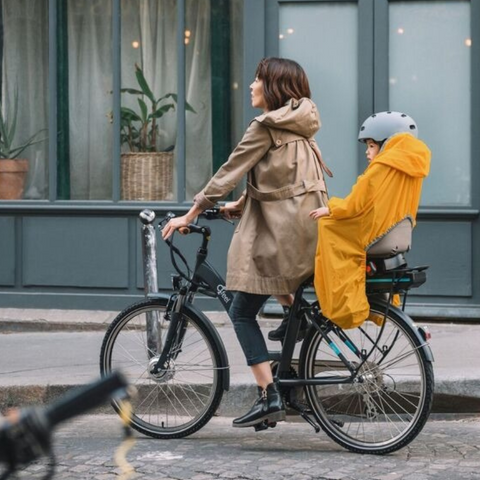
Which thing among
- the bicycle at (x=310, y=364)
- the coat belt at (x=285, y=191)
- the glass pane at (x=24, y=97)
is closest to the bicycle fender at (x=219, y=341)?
the bicycle at (x=310, y=364)

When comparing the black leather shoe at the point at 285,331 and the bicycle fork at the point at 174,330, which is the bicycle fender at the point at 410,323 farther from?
the bicycle fork at the point at 174,330

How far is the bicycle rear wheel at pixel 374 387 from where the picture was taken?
454 centimetres

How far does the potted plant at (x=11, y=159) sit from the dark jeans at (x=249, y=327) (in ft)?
15.7

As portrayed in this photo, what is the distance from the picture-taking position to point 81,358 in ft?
23.7

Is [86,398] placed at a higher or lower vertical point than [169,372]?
higher

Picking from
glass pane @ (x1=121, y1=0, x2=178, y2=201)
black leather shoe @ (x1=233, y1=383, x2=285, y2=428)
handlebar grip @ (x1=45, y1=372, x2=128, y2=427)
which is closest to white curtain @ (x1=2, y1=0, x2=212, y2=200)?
glass pane @ (x1=121, y1=0, x2=178, y2=201)

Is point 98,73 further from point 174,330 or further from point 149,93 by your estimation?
point 174,330

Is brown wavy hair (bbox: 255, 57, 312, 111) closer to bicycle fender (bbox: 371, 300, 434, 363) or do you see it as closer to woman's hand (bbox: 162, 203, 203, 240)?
woman's hand (bbox: 162, 203, 203, 240)

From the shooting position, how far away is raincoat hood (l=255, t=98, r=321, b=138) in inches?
184

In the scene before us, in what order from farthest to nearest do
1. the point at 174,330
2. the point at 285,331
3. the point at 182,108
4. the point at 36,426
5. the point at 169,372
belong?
the point at 182,108 → the point at 169,372 → the point at 174,330 → the point at 285,331 → the point at 36,426

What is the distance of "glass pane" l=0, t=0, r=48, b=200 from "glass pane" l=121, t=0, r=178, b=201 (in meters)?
0.73

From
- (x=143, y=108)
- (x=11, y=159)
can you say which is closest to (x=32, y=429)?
(x=143, y=108)

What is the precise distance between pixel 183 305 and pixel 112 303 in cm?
396

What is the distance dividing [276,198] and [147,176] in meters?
4.43
